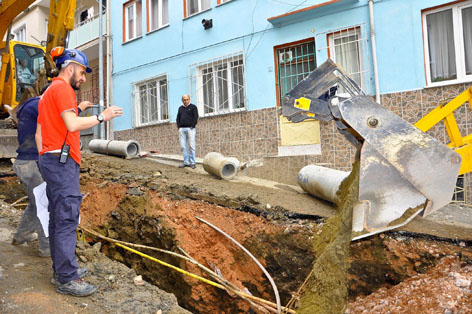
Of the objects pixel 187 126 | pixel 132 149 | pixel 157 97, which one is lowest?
pixel 132 149

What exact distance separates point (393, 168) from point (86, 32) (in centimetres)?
1495

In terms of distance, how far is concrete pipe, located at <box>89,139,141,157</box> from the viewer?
8.98 meters

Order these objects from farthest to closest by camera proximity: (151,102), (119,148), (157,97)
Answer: (151,102), (157,97), (119,148)

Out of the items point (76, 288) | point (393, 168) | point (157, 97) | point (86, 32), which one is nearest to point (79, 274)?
point (76, 288)

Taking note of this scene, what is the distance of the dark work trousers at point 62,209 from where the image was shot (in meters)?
2.92

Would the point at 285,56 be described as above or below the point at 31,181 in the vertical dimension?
above

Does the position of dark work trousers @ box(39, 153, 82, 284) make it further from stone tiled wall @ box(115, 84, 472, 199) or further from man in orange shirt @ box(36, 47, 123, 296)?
stone tiled wall @ box(115, 84, 472, 199)

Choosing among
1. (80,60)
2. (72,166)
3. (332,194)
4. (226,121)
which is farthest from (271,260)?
(226,121)

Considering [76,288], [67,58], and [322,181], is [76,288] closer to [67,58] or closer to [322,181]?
[67,58]

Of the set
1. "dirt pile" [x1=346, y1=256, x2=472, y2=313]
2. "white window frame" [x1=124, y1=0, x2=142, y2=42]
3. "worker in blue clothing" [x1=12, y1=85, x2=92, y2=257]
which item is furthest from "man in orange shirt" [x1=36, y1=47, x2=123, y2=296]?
"white window frame" [x1=124, y1=0, x2=142, y2=42]

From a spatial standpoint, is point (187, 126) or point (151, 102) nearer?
point (187, 126)

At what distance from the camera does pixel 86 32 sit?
14.9 m

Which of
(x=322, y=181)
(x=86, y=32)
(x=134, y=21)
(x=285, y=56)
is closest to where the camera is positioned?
(x=322, y=181)

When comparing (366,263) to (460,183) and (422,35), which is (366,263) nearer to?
(460,183)
